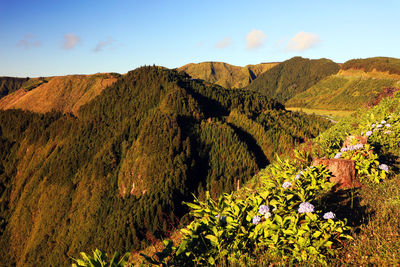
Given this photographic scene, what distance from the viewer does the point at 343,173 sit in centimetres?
725

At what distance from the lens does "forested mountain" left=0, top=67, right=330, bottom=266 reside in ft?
304

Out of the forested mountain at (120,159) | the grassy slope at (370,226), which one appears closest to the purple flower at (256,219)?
the grassy slope at (370,226)

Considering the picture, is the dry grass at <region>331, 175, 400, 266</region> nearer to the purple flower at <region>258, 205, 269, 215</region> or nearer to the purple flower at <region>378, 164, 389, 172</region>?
the purple flower at <region>378, 164, 389, 172</region>

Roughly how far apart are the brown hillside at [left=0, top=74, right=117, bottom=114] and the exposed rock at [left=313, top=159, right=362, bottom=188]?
179676 millimetres

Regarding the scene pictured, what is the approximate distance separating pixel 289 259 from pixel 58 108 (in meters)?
192

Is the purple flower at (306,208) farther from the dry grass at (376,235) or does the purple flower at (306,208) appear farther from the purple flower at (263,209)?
the dry grass at (376,235)

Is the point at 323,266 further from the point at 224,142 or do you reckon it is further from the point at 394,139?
the point at 224,142

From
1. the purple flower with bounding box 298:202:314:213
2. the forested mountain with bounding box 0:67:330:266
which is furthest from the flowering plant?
the forested mountain with bounding box 0:67:330:266

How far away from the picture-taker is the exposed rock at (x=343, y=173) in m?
7.23

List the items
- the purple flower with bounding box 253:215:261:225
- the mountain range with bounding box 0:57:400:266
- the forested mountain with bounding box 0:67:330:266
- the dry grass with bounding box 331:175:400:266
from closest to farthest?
the dry grass with bounding box 331:175:400:266 → the purple flower with bounding box 253:215:261:225 → the forested mountain with bounding box 0:67:330:266 → the mountain range with bounding box 0:57:400:266

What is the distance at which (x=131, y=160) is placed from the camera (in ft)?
360

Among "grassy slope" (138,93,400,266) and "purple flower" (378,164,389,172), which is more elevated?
"purple flower" (378,164,389,172)

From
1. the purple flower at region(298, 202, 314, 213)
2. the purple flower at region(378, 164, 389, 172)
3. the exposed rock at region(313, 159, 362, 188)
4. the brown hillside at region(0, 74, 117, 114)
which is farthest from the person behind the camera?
the brown hillside at region(0, 74, 117, 114)

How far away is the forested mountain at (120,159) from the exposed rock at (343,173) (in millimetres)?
70643
